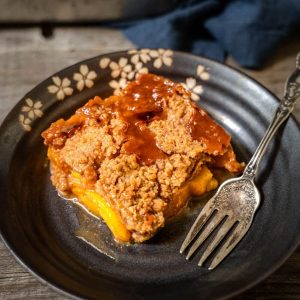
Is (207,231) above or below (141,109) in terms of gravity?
below

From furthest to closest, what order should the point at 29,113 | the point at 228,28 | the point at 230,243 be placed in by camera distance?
the point at 228,28 < the point at 29,113 < the point at 230,243

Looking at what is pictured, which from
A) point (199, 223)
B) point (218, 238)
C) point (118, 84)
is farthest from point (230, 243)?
point (118, 84)

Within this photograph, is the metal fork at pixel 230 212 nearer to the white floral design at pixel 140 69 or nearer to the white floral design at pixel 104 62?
the white floral design at pixel 140 69

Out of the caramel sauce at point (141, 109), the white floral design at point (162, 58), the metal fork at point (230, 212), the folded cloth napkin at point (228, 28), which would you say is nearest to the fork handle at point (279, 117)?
the metal fork at point (230, 212)

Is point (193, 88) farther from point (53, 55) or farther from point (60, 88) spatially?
point (53, 55)

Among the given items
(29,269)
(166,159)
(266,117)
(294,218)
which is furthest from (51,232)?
(266,117)

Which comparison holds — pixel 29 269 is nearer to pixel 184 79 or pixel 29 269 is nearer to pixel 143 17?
pixel 184 79

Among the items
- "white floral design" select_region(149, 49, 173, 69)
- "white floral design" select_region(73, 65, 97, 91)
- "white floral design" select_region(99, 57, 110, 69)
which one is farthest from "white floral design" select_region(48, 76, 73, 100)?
"white floral design" select_region(149, 49, 173, 69)

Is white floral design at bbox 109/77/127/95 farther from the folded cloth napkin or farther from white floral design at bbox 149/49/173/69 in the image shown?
the folded cloth napkin
